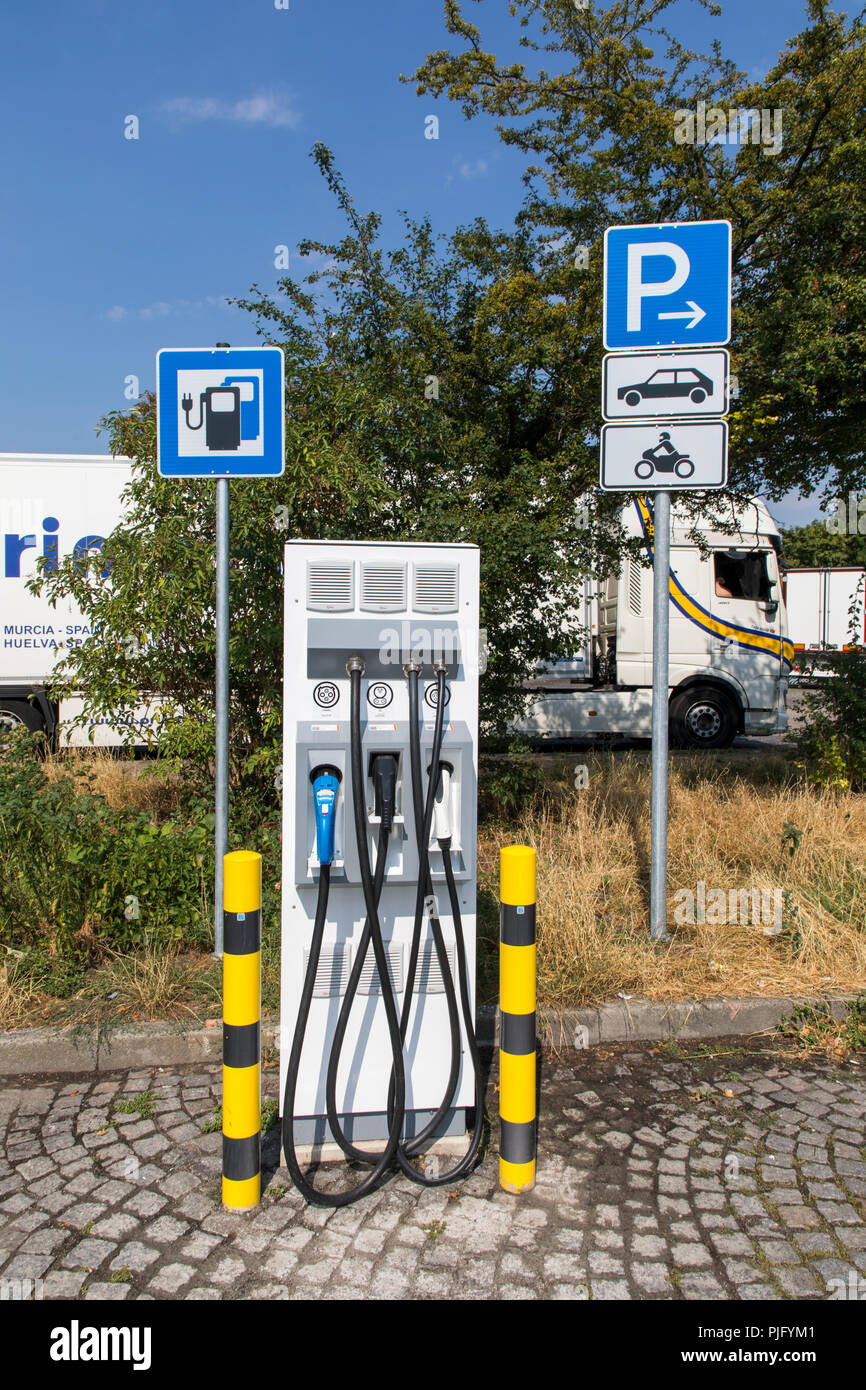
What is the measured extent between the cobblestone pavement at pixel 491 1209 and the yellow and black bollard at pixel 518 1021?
4.4 inches

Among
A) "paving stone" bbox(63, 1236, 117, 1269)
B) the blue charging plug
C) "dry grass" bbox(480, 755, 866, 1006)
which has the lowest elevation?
"paving stone" bbox(63, 1236, 117, 1269)

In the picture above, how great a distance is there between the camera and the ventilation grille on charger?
2.91 metres

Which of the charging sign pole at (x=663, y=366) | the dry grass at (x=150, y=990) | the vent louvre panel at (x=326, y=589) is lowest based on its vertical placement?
the dry grass at (x=150, y=990)

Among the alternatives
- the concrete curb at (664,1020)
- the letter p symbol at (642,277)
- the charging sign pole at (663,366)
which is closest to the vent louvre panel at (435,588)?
the charging sign pole at (663,366)

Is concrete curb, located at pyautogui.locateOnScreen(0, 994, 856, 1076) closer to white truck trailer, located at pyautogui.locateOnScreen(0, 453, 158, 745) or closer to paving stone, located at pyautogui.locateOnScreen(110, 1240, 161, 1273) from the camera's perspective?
paving stone, located at pyautogui.locateOnScreen(110, 1240, 161, 1273)

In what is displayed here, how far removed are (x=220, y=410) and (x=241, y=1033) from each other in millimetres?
2591

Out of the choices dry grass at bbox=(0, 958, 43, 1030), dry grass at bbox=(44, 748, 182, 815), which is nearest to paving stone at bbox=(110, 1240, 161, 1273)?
dry grass at bbox=(0, 958, 43, 1030)

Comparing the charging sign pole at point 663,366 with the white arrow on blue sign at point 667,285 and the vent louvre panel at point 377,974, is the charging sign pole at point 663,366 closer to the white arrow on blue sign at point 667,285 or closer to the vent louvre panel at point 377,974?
the white arrow on blue sign at point 667,285

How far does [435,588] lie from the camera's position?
2945mm

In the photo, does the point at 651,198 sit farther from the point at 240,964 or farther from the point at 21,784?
the point at 240,964

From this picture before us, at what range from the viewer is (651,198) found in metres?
6.34

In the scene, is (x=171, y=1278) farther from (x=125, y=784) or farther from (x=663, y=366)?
(x=125, y=784)

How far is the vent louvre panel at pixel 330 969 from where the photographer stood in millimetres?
2908
